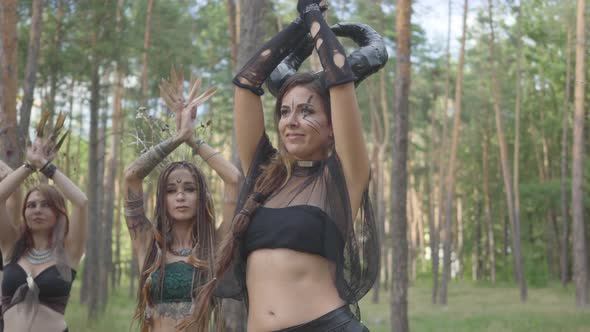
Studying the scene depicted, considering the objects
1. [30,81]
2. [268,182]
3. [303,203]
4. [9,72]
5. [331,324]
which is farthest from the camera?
[30,81]

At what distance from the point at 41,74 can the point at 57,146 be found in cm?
1185

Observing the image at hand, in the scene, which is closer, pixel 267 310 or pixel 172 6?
pixel 267 310

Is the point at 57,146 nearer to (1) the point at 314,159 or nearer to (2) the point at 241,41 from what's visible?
(1) the point at 314,159

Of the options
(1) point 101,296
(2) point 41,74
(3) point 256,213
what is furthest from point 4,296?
(1) point 101,296

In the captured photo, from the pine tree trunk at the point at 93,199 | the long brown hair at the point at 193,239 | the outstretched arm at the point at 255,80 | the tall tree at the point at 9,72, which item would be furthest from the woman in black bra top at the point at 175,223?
the pine tree trunk at the point at 93,199

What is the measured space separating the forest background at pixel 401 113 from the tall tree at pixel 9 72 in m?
0.02

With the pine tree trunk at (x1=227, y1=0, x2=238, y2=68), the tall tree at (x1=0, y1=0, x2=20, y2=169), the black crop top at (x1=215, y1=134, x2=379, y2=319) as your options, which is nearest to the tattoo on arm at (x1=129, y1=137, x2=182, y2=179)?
the black crop top at (x1=215, y1=134, x2=379, y2=319)

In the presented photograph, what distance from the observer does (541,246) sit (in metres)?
34.2

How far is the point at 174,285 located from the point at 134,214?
1.73ft

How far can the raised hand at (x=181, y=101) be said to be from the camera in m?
4.25

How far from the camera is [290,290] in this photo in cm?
271

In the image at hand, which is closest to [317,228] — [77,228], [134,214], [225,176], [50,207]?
[225,176]

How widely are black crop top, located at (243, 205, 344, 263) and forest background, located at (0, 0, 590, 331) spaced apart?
6.69 feet

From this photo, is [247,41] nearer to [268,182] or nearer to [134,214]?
[134,214]
